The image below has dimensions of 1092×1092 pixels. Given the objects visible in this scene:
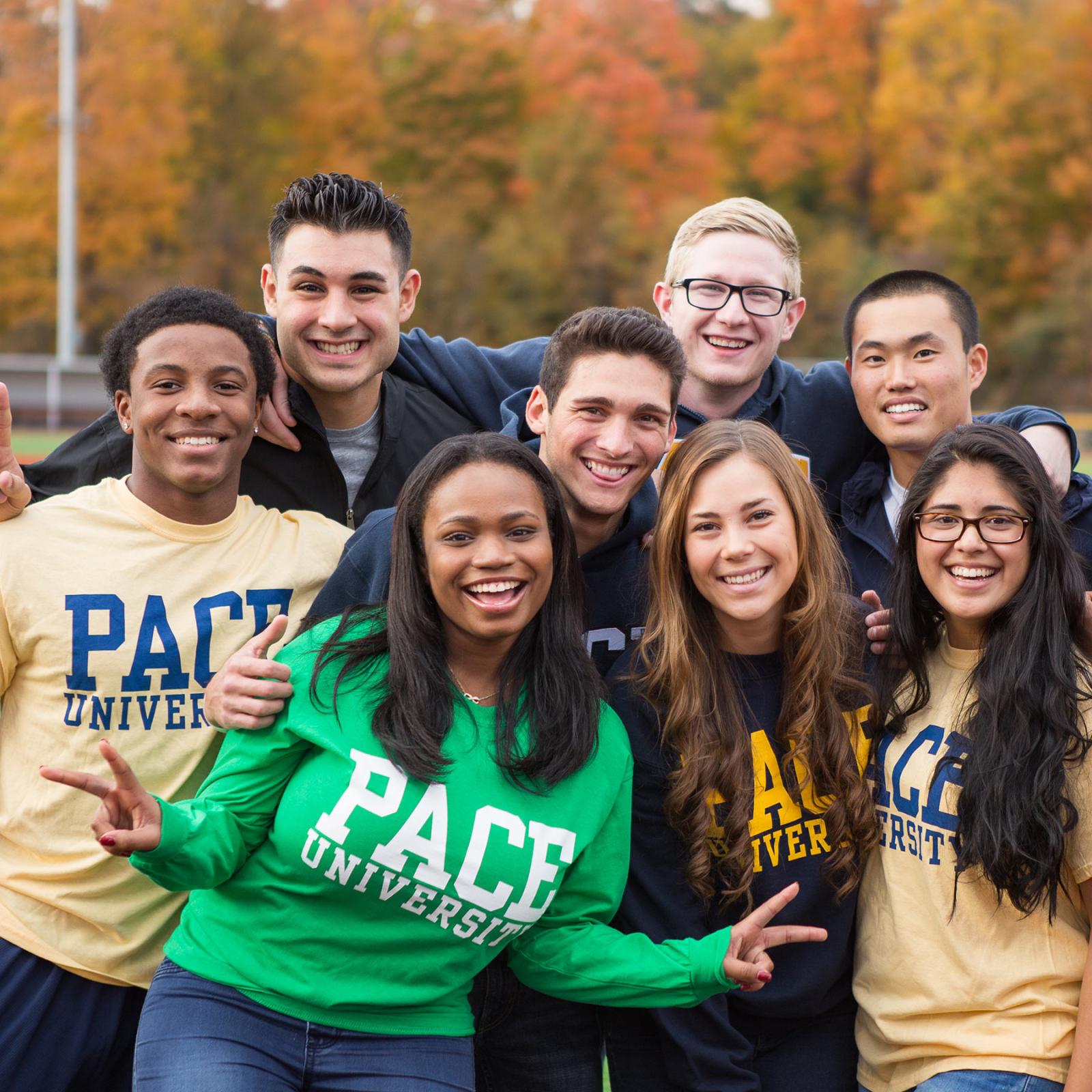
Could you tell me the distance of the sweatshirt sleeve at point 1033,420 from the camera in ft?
14.1

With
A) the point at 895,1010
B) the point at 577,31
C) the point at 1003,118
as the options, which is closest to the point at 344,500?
the point at 895,1010

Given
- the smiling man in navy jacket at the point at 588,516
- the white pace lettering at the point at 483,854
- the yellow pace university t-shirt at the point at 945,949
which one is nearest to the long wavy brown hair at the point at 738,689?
the yellow pace university t-shirt at the point at 945,949

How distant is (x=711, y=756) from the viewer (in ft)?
10.6

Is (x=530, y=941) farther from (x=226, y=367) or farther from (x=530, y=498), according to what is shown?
(x=226, y=367)

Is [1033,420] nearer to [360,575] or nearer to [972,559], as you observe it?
[972,559]

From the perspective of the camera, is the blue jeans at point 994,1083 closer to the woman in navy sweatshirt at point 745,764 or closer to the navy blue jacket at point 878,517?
the woman in navy sweatshirt at point 745,764

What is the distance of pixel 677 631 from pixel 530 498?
550mm

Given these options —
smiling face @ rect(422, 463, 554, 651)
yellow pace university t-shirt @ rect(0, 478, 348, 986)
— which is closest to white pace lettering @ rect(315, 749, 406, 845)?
smiling face @ rect(422, 463, 554, 651)

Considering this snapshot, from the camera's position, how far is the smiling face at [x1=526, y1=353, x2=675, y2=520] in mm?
3730

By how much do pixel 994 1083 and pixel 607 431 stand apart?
76.2 inches

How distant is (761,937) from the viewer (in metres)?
3.07

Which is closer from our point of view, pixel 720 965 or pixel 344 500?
pixel 720 965

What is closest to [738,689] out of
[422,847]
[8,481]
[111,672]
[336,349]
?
[422,847]

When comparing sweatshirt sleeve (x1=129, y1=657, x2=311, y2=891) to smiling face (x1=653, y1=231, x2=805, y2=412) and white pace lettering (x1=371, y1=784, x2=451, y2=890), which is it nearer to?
white pace lettering (x1=371, y1=784, x2=451, y2=890)
